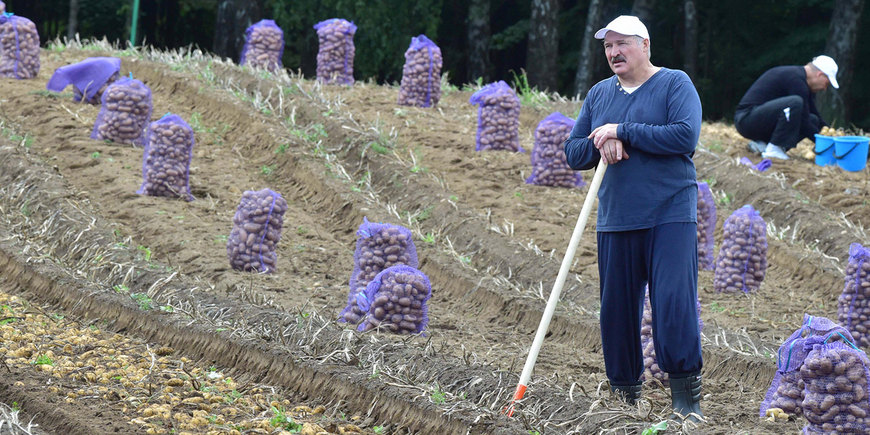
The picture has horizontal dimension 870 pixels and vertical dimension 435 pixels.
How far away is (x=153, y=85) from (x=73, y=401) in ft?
25.6

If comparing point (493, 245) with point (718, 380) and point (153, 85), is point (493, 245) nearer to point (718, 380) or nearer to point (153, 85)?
point (718, 380)

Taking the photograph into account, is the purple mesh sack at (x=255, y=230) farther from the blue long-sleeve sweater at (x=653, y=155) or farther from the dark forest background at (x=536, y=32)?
the dark forest background at (x=536, y=32)

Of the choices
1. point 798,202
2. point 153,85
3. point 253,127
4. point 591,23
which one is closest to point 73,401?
point 253,127

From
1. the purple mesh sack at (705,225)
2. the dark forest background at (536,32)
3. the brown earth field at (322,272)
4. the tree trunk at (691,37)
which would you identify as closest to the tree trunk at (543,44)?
the dark forest background at (536,32)

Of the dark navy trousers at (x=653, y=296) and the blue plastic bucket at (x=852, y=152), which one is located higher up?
the blue plastic bucket at (x=852, y=152)

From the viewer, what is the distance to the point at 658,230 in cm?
461

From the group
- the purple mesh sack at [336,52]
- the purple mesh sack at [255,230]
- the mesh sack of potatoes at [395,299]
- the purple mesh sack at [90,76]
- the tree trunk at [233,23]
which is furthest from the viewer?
the tree trunk at [233,23]

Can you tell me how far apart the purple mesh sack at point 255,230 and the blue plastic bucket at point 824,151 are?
20.9 feet

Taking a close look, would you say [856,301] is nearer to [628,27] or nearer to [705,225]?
[705,225]

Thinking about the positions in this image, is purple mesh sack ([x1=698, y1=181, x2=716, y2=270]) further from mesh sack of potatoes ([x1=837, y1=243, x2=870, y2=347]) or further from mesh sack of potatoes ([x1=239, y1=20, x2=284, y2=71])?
mesh sack of potatoes ([x1=239, y1=20, x2=284, y2=71])

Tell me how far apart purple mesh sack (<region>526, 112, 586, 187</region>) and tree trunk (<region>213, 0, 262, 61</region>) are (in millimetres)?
9553

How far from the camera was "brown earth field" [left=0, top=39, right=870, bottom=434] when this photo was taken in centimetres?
467

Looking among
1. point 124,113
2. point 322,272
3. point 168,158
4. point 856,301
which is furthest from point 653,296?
point 124,113

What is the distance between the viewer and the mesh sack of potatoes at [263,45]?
42.8 feet
